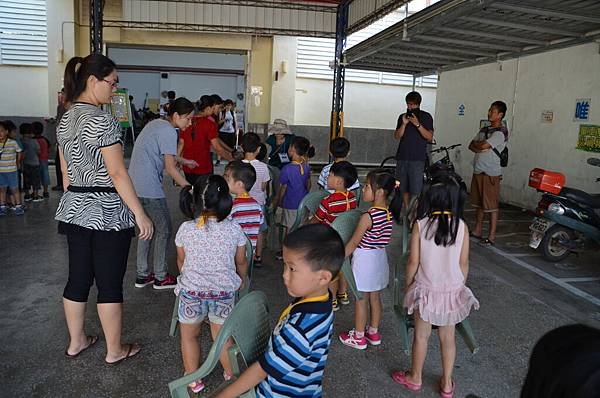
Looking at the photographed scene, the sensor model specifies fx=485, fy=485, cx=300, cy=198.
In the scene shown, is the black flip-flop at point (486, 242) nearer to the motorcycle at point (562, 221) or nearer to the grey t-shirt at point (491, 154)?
the motorcycle at point (562, 221)

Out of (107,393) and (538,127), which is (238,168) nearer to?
(107,393)

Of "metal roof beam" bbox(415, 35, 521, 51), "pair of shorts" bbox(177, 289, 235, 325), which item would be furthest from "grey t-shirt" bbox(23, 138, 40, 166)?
"pair of shorts" bbox(177, 289, 235, 325)

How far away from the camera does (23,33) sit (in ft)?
38.4

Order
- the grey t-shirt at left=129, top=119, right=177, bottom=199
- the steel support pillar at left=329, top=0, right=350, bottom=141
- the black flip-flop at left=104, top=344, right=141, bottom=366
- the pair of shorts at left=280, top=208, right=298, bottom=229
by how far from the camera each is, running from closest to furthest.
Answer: the black flip-flop at left=104, top=344, right=141, bottom=366 → the grey t-shirt at left=129, top=119, right=177, bottom=199 → the pair of shorts at left=280, top=208, right=298, bottom=229 → the steel support pillar at left=329, top=0, right=350, bottom=141

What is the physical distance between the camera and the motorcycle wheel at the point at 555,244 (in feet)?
17.2

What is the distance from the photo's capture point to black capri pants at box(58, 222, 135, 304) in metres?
2.65

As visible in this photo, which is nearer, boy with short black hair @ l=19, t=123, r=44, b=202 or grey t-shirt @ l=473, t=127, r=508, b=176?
grey t-shirt @ l=473, t=127, r=508, b=176

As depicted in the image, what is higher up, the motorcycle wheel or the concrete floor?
the motorcycle wheel

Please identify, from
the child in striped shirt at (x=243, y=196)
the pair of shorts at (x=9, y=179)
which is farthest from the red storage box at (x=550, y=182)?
the pair of shorts at (x=9, y=179)

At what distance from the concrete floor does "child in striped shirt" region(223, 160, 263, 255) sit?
0.74 m

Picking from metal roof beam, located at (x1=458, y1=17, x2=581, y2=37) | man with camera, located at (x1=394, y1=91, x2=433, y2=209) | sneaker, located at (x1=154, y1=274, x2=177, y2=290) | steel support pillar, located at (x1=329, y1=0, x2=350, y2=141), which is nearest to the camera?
sneaker, located at (x1=154, y1=274, x2=177, y2=290)

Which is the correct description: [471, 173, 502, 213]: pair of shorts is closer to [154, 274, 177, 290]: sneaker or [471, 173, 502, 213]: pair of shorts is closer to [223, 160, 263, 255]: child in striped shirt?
[223, 160, 263, 255]: child in striped shirt

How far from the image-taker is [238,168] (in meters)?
3.36

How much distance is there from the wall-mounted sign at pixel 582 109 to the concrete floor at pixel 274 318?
2.35 m
